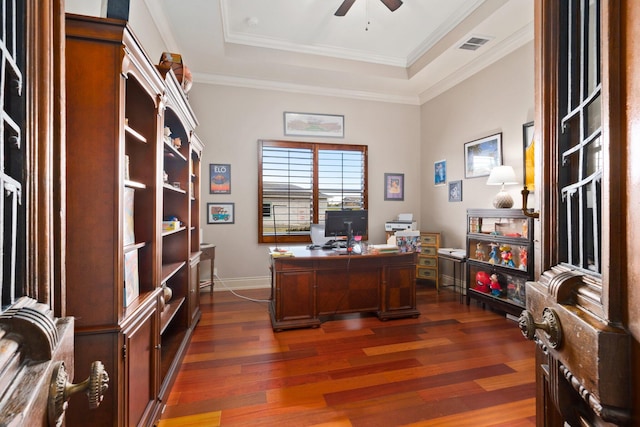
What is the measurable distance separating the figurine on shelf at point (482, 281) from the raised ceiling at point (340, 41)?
110 inches

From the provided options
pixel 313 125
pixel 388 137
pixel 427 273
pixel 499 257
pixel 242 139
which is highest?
pixel 313 125

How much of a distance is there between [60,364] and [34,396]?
118 millimetres

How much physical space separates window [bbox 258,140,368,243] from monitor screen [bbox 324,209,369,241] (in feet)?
4.70

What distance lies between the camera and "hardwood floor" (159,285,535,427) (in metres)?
1.79

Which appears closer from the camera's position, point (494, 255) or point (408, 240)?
point (494, 255)

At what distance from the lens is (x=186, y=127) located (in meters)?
2.61

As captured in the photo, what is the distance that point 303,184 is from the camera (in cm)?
487

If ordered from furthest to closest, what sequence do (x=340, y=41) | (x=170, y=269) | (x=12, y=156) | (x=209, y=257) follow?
(x=209, y=257), (x=340, y=41), (x=170, y=269), (x=12, y=156)

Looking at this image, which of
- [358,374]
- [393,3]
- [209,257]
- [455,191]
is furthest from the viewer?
[455,191]

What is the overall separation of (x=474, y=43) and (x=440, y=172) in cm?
190

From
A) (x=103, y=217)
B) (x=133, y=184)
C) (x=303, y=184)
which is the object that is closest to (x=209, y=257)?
(x=303, y=184)

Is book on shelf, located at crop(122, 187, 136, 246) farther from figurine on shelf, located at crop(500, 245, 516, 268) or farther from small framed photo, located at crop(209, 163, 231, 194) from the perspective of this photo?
figurine on shelf, located at crop(500, 245, 516, 268)

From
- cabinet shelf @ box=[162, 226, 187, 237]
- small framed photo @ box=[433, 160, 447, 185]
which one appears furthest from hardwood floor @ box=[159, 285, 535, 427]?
small framed photo @ box=[433, 160, 447, 185]

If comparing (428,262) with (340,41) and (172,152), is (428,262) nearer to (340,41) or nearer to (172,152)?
(340,41)
